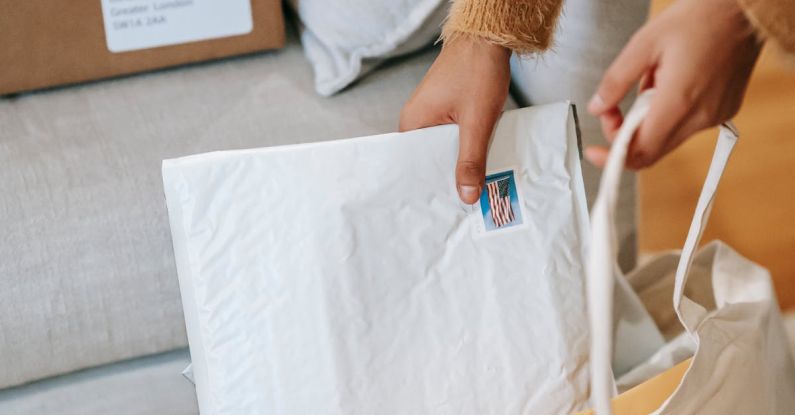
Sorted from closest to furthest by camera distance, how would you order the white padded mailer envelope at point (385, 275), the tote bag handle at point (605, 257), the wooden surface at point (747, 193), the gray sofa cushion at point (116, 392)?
1. the tote bag handle at point (605, 257)
2. the white padded mailer envelope at point (385, 275)
3. the gray sofa cushion at point (116, 392)
4. the wooden surface at point (747, 193)

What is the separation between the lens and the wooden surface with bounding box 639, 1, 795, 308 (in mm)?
1006

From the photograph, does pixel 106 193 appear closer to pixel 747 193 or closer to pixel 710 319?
→ pixel 710 319

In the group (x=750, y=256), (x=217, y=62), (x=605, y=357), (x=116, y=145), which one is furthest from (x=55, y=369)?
(x=750, y=256)

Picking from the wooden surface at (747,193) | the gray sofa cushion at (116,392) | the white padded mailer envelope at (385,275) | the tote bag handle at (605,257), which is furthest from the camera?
the wooden surface at (747,193)

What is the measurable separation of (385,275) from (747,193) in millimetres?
736

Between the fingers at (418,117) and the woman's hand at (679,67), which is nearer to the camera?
the woman's hand at (679,67)

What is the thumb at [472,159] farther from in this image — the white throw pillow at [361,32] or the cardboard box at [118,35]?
the cardboard box at [118,35]

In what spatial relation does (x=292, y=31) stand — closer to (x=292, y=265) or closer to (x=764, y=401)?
(x=292, y=265)

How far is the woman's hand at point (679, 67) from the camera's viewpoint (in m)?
0.43

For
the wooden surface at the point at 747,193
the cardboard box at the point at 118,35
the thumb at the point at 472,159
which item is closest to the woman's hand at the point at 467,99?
the thumb at the point at 472,159

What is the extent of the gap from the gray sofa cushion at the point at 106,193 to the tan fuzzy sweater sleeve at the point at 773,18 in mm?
355

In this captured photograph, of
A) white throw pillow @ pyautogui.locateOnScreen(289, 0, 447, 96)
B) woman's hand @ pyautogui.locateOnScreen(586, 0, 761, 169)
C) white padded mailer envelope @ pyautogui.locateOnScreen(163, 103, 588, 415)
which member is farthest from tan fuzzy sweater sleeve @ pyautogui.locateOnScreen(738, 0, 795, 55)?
white throw pillow @ pyautogui.locateOnScreen(289, 0, 447, 96)

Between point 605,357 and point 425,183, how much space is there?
194 mm

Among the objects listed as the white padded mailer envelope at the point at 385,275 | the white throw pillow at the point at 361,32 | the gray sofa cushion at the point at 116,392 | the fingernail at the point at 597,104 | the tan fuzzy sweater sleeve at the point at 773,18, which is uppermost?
the white throw pillow at the point at 361,32
